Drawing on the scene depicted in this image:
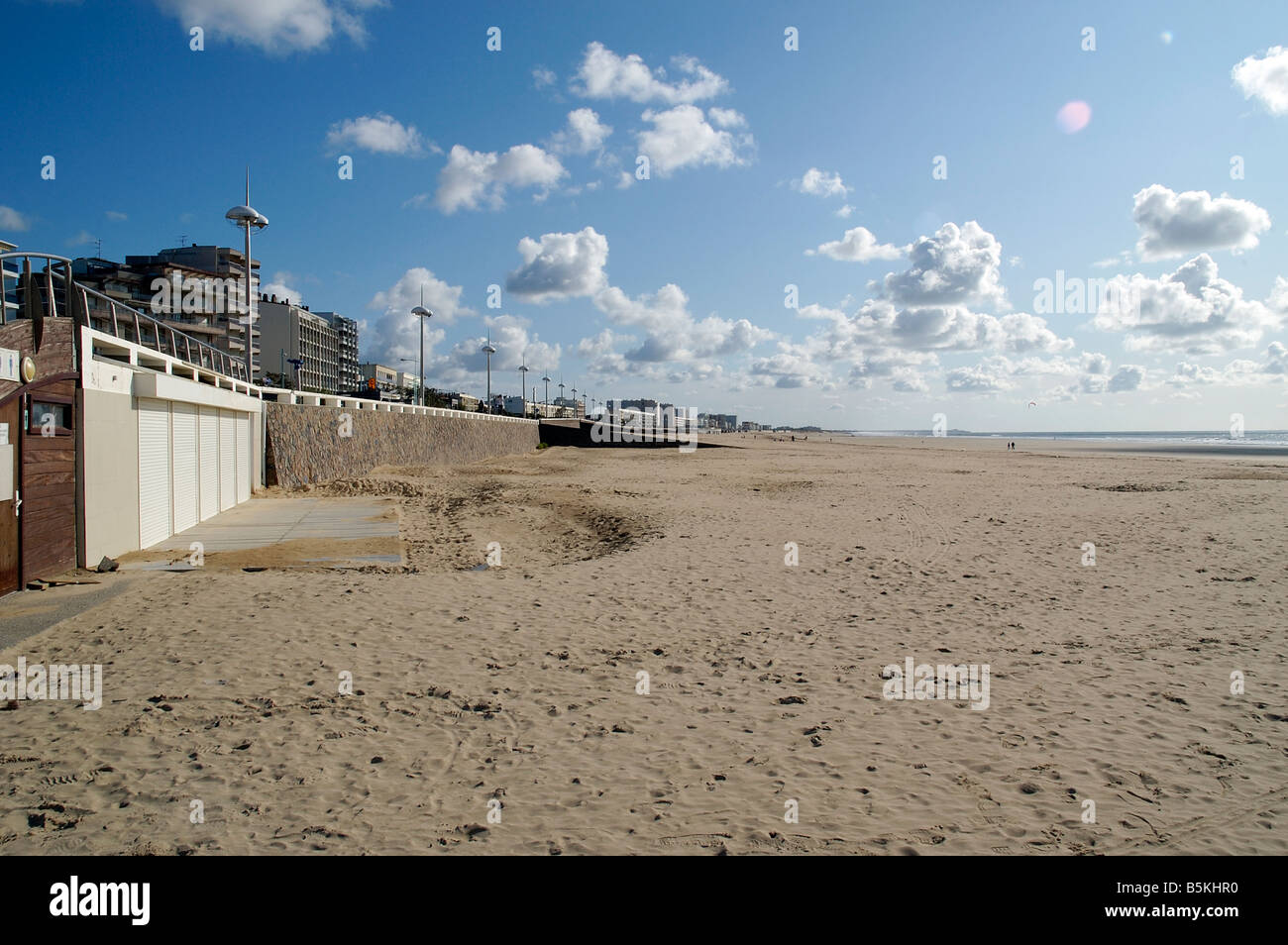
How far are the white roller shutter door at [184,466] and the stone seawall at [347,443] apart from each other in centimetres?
650

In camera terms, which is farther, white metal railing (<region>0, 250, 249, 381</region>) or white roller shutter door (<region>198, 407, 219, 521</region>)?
white roller shutter door (<region>198, 407, 219, 521</region>)

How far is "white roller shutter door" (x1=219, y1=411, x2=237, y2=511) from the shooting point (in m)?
15.7

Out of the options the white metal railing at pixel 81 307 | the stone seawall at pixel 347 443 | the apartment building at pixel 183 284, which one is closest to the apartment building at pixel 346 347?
the apartment building at pixel 183 284

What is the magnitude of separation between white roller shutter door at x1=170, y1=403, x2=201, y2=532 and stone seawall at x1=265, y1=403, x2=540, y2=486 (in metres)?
6.50

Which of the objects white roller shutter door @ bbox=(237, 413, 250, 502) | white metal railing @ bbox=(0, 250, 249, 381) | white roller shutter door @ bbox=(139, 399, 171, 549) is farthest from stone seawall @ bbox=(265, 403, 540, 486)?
white roller shutter door @ bbox=(139, 399, 171, 549)

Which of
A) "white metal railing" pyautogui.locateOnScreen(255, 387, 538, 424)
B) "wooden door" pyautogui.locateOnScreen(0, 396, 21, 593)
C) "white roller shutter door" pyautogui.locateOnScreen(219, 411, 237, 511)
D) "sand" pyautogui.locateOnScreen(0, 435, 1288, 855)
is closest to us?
"sand" pyautogui.locateOnScreen(0, 435, 1288, 855)

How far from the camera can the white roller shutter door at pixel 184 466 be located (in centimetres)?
1255

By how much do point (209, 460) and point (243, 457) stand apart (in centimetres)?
324

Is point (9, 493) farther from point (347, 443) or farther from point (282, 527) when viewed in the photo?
point (347, 443)

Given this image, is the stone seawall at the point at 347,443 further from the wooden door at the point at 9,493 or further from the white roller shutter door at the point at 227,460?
the wooden door at the point at 9,493

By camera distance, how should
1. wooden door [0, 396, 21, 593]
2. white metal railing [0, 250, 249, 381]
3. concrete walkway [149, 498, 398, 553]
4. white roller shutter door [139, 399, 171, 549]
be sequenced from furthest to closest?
concrete walkway [149, 498, 398, 553], white roller shutter door [139, 399, 171, 549], white metal railing [0, 250, 249, 381], wooden door [0, 396, 21, 593]

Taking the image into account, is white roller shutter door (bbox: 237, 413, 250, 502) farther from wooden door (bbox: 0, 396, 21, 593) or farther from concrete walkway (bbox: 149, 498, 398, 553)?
wooden door (bbox: 0, 396, 21, 593)
